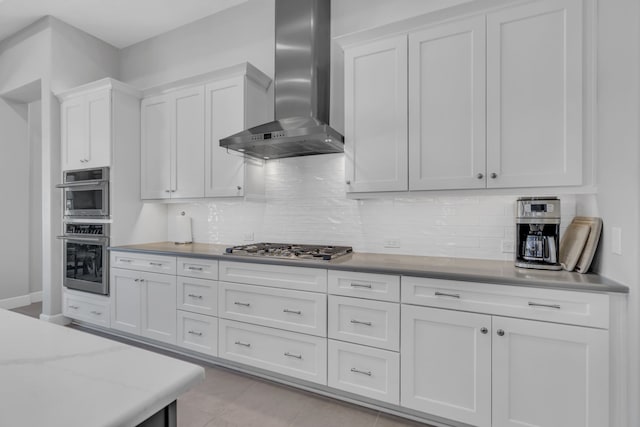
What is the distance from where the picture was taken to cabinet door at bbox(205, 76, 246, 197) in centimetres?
292

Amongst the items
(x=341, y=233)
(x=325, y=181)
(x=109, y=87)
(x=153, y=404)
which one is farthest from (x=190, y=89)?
(x=153, y=404)

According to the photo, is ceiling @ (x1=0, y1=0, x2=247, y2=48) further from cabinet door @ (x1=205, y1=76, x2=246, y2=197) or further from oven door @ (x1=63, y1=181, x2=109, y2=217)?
oven door @ (x1=63, y1=181, x2=109, y2=217)

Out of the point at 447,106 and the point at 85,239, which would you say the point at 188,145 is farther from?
the point at 447,106

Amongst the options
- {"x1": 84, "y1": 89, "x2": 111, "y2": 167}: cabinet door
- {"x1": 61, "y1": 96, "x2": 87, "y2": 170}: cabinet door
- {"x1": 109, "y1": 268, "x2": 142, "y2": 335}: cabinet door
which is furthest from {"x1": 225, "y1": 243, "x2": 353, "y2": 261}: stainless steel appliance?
{"x1": 61, "y1": 96, "x2": 87, "y2": 170}: cabinet door

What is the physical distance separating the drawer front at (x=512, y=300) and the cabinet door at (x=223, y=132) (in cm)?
176

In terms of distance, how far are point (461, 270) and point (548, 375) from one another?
64cm

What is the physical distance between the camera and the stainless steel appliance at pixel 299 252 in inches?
92.1

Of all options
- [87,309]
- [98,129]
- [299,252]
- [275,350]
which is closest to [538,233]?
[299,252]

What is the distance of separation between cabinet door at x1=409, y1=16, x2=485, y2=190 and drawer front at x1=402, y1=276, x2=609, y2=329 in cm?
66

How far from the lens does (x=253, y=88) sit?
3004 mm

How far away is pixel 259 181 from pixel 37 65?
2994mm

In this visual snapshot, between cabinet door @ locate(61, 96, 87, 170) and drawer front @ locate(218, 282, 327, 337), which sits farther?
cabinet door @ locate(61, 96, 87, 170)

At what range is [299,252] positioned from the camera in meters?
2.51

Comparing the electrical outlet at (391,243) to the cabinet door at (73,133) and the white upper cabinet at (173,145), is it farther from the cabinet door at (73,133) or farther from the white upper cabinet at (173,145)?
the cabinet door at (73,133)
